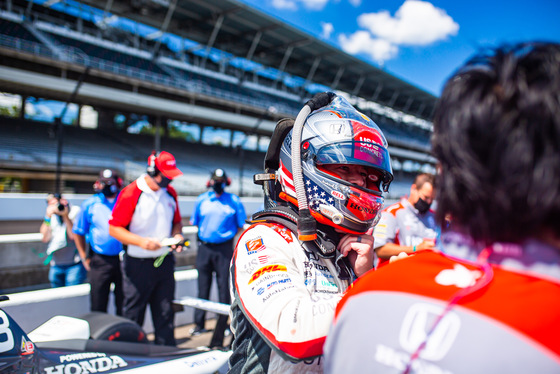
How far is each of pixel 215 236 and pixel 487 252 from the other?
4.70 metres

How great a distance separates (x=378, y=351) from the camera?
663 millimetres

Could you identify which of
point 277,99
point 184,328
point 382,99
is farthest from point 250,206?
point 382,99

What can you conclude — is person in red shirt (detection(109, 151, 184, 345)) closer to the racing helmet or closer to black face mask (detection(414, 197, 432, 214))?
black face mask (detection(414, 197, 432, 214))

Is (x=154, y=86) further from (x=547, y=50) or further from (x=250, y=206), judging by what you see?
(x=547, y=50)

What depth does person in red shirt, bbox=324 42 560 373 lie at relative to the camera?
58 cm

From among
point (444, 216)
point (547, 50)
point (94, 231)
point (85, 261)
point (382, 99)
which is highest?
point (382, 99)

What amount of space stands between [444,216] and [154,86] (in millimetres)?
21336

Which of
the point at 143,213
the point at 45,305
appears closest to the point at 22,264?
the point at 45,305

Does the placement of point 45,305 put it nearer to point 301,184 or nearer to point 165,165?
point 165,165

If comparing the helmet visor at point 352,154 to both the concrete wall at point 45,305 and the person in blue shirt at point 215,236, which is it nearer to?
the concrete wall at point 45,305

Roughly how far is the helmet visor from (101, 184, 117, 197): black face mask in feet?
12.3

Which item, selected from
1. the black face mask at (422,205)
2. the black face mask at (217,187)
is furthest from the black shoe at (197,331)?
the black face mask at (422,205)

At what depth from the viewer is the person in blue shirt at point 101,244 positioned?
156 inches

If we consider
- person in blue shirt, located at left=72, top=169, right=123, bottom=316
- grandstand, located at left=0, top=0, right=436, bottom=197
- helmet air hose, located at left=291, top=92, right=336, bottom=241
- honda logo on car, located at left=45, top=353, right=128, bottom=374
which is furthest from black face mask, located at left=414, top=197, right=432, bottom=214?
grandstand, located at left=0, top=0, right=436, bottom=197
